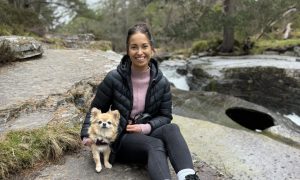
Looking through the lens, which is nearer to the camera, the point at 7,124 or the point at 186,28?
the point at 7,124

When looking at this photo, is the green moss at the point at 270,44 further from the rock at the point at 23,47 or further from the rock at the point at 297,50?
the rock at the point at 23,47

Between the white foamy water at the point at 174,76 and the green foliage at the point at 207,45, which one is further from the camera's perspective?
the green foliage at the point at 207,45

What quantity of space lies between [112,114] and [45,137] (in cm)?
94

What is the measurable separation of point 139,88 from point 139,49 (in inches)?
16.5

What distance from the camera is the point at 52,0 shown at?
1788cm

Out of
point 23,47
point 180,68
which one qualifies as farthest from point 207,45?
point 23,47

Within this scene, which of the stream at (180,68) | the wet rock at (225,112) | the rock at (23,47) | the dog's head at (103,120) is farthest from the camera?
the stream at (180,68)

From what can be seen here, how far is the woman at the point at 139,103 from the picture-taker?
11.9 feet

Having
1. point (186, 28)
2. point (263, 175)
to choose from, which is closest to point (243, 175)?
point (263, 175)

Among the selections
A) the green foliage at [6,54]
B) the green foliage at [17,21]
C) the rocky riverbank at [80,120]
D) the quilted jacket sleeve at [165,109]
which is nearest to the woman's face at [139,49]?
the quilted jacket sleeve at [165,109]

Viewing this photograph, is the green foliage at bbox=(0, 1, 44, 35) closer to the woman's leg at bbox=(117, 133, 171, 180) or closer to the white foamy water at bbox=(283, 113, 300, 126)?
the white foamy water at bbox=(283, 113, 300, 126)

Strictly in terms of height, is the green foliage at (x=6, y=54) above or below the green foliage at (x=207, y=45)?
above

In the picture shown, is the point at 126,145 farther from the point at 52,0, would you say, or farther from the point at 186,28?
the point at 52,0

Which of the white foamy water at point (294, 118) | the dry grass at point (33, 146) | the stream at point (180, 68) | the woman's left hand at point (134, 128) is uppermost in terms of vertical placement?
the woman's left hand at point (134, 128)
